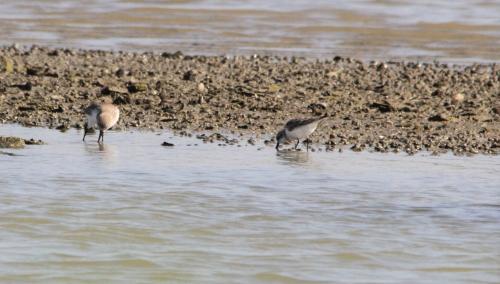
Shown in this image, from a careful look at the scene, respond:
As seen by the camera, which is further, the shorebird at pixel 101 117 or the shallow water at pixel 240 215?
the shorebird at pixel 101 117

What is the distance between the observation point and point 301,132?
1198cm

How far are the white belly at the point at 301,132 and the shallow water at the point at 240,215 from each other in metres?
0.18

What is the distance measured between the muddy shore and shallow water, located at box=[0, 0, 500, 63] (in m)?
2.92

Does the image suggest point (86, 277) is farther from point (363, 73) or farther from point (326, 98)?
point (363, 73)

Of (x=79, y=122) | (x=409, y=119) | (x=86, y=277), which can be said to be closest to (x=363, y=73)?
(x=409, y=119)

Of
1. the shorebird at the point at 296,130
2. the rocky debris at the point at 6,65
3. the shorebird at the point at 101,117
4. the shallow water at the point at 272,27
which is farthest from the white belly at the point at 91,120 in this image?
the shallow water at the point at 272,27

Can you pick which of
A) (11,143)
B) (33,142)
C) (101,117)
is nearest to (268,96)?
(101,117)

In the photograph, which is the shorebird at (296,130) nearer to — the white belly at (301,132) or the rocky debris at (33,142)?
the white belly at (301,132)

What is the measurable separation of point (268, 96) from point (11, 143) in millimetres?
3997

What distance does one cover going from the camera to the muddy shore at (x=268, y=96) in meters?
13.0

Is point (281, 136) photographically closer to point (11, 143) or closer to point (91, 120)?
point (91, 120)

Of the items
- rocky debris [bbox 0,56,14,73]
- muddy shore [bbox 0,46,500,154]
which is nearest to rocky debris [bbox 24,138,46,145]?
muddy shore [bbox 0,46,500,154]

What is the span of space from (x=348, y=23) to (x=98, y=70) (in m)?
10.7

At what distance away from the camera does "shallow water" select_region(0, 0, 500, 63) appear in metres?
21.7
